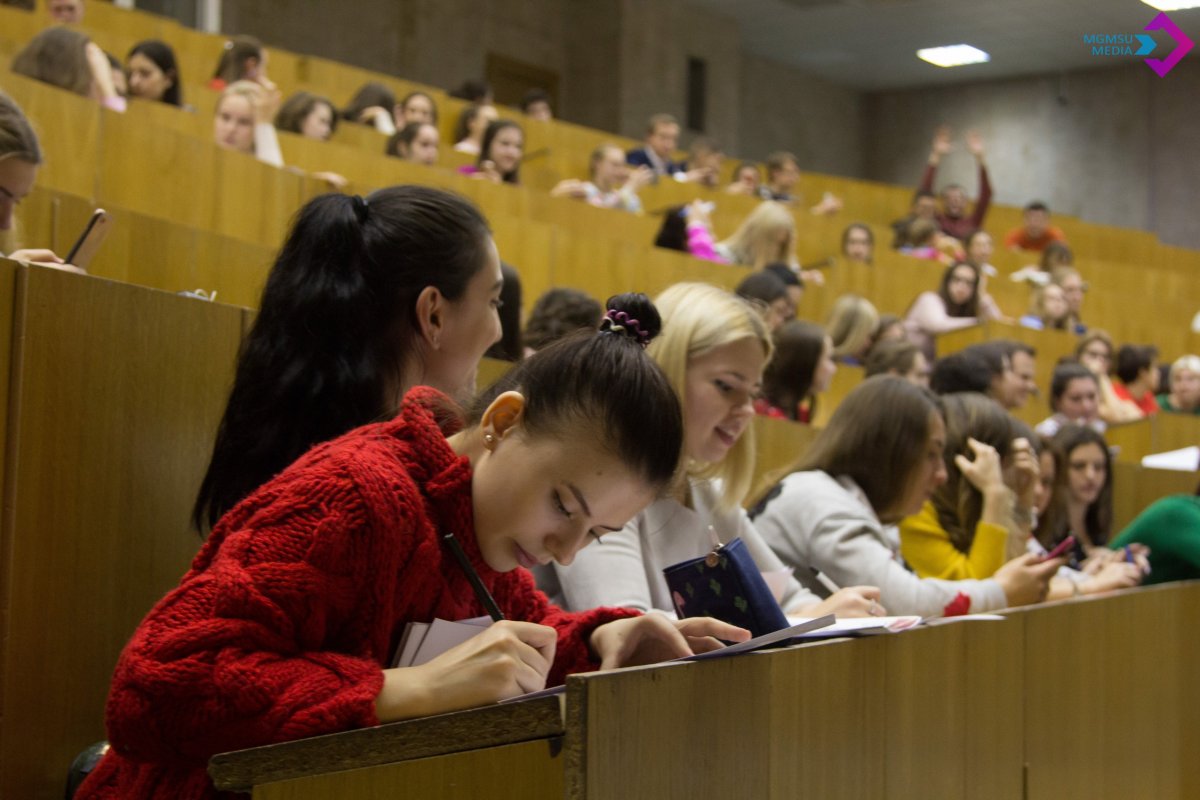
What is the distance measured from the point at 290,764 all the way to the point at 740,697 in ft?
1.03

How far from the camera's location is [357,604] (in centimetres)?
94

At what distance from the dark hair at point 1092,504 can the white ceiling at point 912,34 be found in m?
5.12

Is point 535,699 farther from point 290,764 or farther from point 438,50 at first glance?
point 438,50

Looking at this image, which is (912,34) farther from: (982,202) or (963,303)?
(963,303)

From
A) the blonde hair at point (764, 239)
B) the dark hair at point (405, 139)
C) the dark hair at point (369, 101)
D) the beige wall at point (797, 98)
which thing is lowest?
the blonde hair at point (764, 239)

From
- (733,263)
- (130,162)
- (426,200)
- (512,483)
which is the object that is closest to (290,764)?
(512,483)

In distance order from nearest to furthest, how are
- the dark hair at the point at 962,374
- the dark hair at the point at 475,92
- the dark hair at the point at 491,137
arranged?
the dark hair at the point at 962,374 → the dark hair at the point at 491,137 → the dark hair at the point at 475,92

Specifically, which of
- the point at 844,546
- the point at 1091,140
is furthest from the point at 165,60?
the point at 1091,140

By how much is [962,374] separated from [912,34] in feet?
20.5

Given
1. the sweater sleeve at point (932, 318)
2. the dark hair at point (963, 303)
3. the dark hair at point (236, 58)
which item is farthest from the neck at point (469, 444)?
the dark hair at point (963, 303)

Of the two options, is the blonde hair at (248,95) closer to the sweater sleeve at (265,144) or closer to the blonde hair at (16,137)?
the sweater sleeve at (265,144)

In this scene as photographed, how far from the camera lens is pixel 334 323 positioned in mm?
1233

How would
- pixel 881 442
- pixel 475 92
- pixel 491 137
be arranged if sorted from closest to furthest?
pixel 881 442, pixel 491 137, pixel 475 92

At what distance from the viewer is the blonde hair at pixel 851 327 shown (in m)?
3.79
